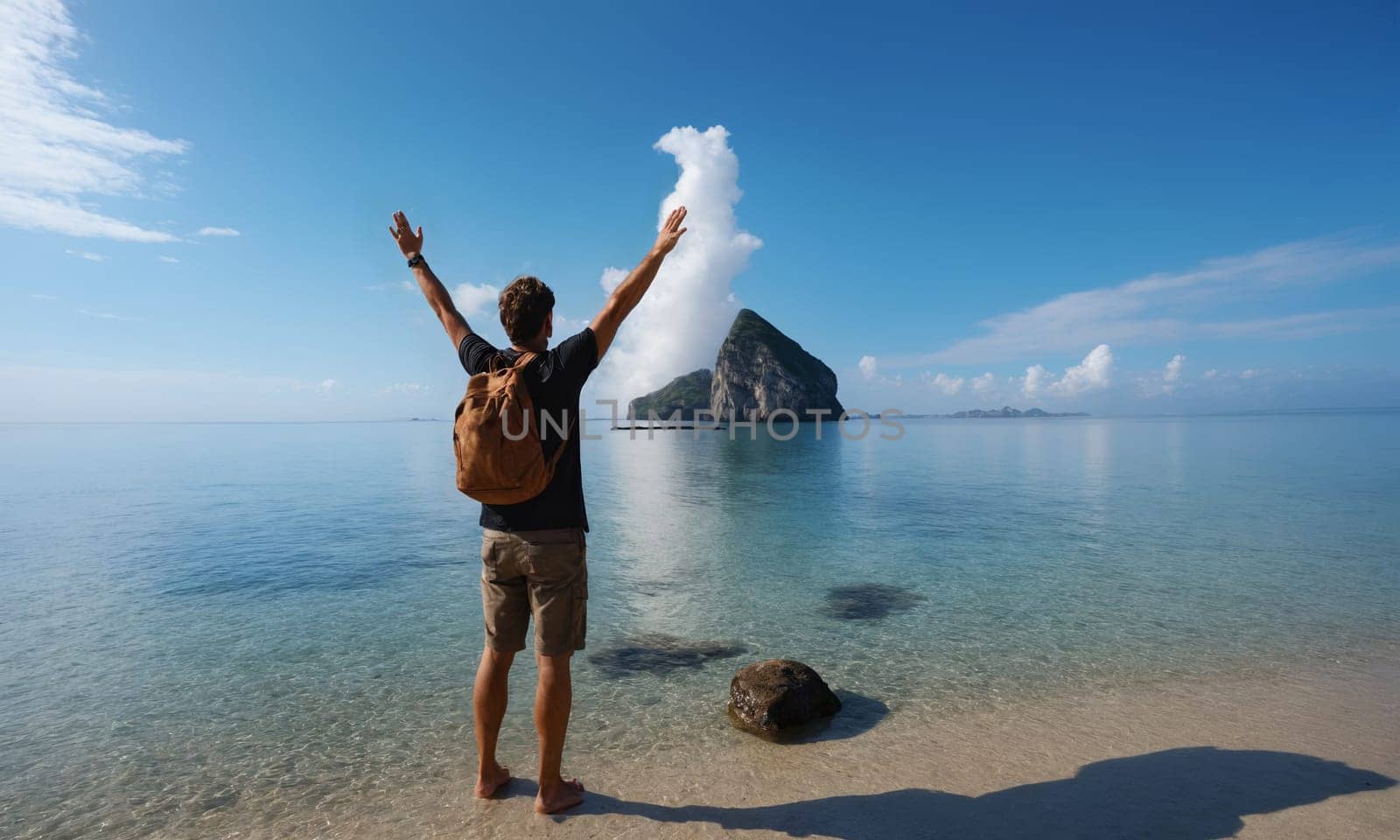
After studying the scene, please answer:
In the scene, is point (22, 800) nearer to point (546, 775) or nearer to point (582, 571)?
point (546, 775)

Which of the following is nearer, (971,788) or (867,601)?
(971,788)

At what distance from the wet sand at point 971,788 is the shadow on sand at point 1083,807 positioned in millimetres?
15

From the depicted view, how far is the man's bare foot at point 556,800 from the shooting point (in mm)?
4906

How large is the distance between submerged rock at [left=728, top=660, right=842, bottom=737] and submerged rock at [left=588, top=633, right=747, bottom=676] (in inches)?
73.8

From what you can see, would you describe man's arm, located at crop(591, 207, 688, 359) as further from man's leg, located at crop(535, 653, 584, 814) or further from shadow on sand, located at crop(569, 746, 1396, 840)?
shadow on sand, located at crop(569, 746, 1396, 840)

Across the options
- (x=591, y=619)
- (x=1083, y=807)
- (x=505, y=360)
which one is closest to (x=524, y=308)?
(x=505, y=360)

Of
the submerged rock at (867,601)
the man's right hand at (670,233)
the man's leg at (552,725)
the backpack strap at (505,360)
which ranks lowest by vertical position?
the submerged rock at (867,601)

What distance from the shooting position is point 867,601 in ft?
41.3

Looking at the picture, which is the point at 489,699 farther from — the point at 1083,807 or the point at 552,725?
the point at 1083,807

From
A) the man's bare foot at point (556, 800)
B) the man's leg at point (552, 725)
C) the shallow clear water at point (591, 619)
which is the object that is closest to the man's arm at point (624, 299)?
the man's leg at point (552, 725)

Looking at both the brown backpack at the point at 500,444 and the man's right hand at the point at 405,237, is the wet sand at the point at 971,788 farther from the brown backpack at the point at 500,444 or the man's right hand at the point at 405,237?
the man's right hand at the point at 405,237

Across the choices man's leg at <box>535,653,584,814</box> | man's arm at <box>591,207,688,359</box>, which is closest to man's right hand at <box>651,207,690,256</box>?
man's arm at <box>591,207,688,359</box>

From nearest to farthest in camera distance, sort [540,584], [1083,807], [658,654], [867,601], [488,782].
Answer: [540,584], [1083,807], [488,782], [658,654], [867,601]

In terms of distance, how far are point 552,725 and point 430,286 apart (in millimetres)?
3483
